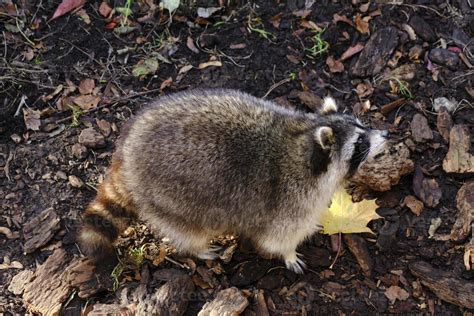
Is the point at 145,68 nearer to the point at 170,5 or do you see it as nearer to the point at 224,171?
the point at 170,5

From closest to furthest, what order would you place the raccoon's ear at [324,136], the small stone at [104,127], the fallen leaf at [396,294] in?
the raccoon's ear at [324,136]
the fallen leaf at [396,294]
the small stone at [104,127]

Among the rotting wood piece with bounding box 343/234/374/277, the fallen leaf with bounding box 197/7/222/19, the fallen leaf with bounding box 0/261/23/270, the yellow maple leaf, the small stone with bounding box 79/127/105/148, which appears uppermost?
the fallen leaf with bounding box 197/7/222/19

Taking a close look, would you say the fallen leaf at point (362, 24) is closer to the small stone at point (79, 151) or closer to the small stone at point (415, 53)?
the small stone at point (415, 53)

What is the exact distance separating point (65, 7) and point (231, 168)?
2272 millimetres

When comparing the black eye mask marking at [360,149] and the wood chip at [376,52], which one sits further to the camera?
the wood chip at [376,52]

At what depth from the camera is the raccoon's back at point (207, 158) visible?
383 cm

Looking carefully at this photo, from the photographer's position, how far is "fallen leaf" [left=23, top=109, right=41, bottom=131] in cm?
470

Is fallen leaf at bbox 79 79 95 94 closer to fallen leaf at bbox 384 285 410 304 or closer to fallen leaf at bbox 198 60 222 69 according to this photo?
fallen leaf at bbox 198 60 222 69

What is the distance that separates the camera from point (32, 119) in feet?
15.5

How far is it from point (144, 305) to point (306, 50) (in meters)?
2.27

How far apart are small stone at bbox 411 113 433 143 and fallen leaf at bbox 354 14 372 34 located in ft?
2.84

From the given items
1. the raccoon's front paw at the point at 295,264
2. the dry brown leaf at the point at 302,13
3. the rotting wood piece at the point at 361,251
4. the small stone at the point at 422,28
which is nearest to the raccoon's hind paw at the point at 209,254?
the raccoon's front paw at the point at 295,264

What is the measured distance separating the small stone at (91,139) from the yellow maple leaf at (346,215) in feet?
5.43

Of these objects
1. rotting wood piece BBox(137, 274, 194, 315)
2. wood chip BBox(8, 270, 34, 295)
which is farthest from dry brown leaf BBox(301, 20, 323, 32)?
wood chip BBox(8, 270, 34, 295)
